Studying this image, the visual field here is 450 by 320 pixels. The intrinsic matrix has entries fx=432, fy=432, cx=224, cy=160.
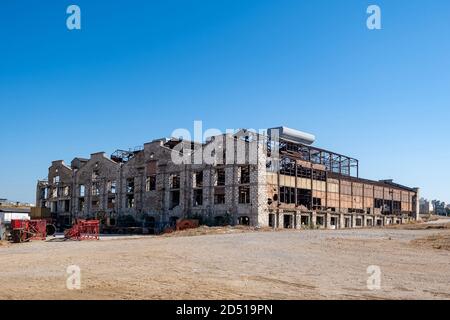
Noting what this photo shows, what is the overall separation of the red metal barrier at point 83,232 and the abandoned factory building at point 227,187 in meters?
13.6

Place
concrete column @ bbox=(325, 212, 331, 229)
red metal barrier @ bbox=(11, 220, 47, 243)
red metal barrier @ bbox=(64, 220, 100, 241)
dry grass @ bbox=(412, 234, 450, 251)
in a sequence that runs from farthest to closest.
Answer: concrete column @ bbox=(325, 212, 331, 229) < red metal barrier @ bbox=(64, 220, 100, 241) < red metal barrier @ bbox=(11, 220, 47, 243) < dry grass @ bbox=(412, 234, 450, 251)

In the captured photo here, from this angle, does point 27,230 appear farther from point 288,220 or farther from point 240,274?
point 288,220

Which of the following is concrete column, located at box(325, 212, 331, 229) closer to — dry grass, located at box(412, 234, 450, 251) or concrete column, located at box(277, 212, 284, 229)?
concrete column, located at box(277, 212, 284, 229)

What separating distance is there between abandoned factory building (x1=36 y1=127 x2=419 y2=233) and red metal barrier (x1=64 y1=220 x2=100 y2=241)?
1359 centimetres

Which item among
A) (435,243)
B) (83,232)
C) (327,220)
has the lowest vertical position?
(83,232)

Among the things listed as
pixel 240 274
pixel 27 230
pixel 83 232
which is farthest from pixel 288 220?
pixel 240 274

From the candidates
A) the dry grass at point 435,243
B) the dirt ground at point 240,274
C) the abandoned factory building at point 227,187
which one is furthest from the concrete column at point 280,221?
the dirt ground at point 240,274

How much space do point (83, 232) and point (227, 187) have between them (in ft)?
51.3

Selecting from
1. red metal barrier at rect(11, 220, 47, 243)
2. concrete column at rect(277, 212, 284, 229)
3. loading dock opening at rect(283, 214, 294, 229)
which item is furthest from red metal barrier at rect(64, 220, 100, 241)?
loading dock opening at rect(283, 214, 294, 229)

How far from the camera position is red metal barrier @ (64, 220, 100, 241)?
1315 inches

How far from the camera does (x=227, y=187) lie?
1752 inches

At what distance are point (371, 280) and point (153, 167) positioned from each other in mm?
41681

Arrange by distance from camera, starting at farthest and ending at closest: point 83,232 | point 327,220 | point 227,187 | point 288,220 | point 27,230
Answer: point 327,220 → point 288,220 → point 227,187 → point 83,232 → point 27,230
